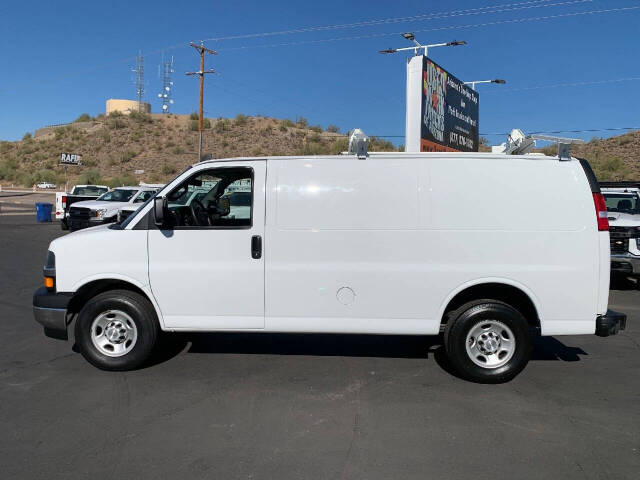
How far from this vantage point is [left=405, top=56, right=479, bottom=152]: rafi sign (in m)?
16.6

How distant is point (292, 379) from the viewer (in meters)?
5.41

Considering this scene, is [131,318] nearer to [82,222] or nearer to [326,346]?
[326,346]

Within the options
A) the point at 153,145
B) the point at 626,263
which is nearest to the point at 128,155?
the point at 153,145

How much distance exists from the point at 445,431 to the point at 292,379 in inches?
67.0

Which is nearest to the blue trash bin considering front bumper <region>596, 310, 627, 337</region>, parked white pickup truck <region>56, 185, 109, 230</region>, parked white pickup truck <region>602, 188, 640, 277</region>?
parked white pickup truck <region>56, 185, 109, 230</region>

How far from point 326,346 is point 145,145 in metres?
61.3

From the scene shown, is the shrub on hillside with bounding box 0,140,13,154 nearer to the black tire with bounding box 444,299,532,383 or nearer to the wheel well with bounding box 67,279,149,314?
the wheel well with bounding box 67,279,149,314

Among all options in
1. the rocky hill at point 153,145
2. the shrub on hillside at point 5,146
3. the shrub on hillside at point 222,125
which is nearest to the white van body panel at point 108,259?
the rocky hill at point 153,145

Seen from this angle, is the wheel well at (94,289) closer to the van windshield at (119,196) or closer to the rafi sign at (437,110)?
the rafi sign at (437,110)

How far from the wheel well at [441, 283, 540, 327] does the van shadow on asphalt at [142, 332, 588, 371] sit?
0.82 m

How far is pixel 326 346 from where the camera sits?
6.63 metres

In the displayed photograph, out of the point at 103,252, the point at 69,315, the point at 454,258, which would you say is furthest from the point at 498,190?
the point at 69,315

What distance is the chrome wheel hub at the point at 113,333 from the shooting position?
217 inches

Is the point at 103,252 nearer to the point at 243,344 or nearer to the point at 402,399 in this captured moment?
the point at 243,344
